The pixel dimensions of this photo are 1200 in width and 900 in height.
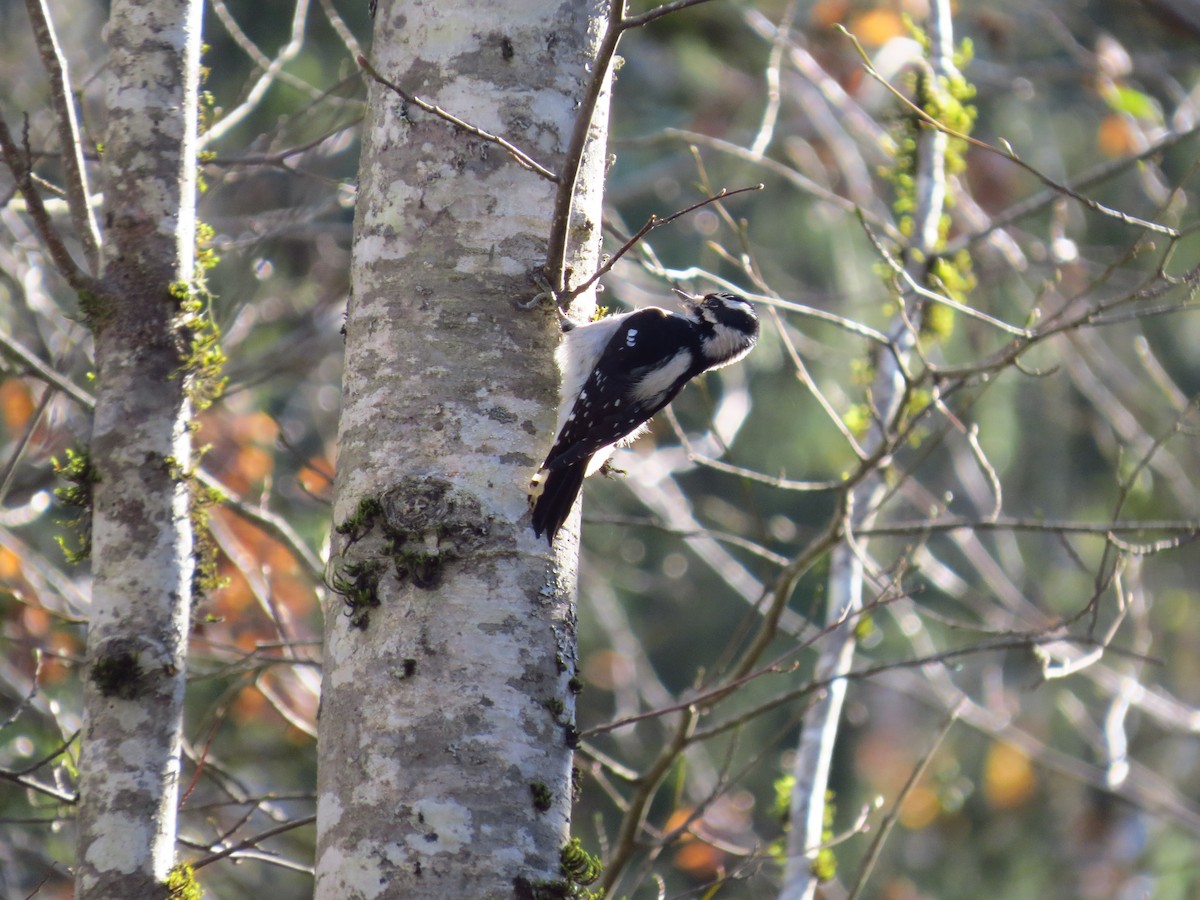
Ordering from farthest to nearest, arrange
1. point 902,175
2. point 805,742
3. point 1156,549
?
point 902,175 → point 805,742 → point 1156,549

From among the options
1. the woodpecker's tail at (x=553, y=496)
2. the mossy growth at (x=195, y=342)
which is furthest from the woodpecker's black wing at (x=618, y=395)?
the mossy growth at (x=195, y=342)

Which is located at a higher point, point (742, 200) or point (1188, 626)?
point (742, 200)

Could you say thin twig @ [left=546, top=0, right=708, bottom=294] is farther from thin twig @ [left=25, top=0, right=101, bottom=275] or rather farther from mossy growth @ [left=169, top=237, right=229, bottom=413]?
thin twig @ [left=25, top=0, right=101, bottom=275]

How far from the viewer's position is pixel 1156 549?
12.8ft

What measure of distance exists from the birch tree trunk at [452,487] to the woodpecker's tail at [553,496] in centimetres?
4

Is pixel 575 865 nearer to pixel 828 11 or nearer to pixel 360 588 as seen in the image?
pixel 360 588

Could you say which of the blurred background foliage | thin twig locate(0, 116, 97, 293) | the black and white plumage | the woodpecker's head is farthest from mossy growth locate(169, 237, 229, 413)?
the woodpecker's head

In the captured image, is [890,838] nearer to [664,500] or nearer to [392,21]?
[664,500]

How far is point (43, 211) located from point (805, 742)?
2.85m

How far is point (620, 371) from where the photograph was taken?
415 cm

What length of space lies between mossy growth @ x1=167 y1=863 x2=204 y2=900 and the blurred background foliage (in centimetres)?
268

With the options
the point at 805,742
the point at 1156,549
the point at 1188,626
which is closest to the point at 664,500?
the point at 805,742

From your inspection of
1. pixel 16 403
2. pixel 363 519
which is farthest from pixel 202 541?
pixel 16 403

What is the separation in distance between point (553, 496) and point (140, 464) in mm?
1055
